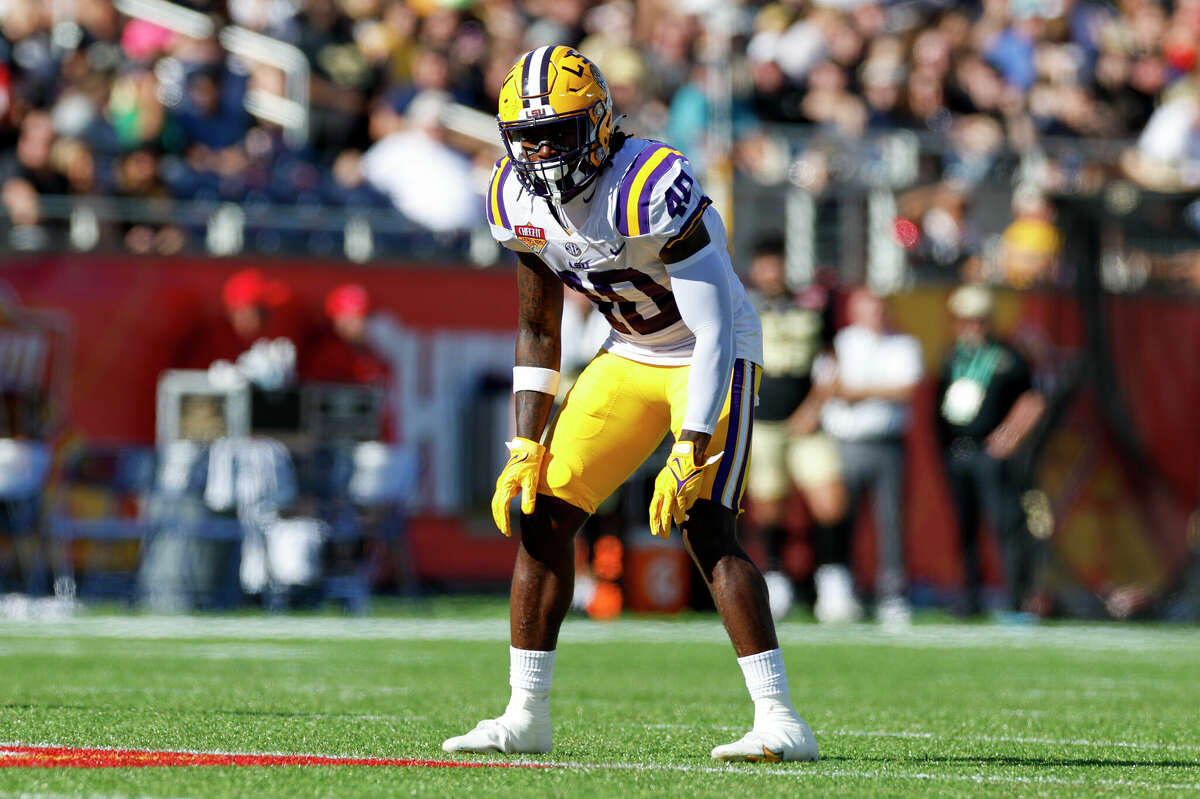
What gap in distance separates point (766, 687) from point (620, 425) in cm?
83

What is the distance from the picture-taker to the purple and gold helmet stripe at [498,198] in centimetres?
565

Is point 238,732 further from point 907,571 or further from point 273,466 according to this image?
point 907,571

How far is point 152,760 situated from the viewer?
5000 mm

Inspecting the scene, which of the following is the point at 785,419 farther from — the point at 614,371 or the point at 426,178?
the point at 614,371

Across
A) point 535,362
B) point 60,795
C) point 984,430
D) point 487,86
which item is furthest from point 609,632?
point 60,795

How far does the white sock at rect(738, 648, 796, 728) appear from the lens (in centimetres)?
541

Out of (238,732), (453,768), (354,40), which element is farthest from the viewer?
(354,40)

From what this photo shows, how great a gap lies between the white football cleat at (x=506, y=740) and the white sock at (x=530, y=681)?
0.04 m

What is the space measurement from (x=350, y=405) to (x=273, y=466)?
2.34ft

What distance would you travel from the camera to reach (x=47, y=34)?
15.4 m

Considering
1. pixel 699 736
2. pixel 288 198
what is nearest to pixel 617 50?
pixel 288 198

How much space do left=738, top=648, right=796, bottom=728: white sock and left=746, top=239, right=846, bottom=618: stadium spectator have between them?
24.4ft

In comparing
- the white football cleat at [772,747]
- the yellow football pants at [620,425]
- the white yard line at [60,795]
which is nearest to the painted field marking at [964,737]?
the white football cleat at [772,747]

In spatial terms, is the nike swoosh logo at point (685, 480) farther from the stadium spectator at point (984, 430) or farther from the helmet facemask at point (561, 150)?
the stadium spectator at point (984, 430)
